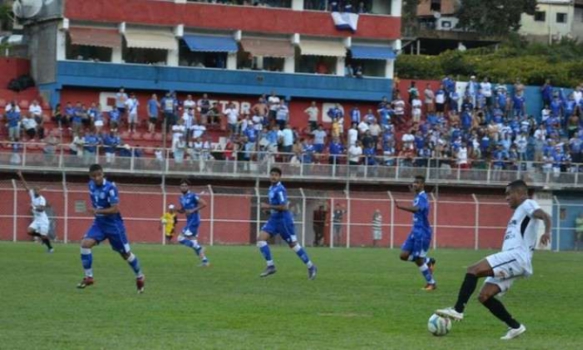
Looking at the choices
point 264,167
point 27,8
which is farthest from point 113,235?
point 27,8

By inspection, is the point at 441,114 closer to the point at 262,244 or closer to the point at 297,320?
the point at 262,244

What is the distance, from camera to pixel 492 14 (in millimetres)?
94875

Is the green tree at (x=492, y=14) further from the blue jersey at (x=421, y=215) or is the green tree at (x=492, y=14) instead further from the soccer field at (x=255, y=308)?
the blue jersey at (x=421, y=215)

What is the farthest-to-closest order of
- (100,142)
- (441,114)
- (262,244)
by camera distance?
(441,114) → (100,142) → (262,244)

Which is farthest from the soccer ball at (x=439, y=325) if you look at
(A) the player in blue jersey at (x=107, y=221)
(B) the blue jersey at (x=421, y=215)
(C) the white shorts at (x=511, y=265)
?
(B) the blue jersey at (x=421, y=215)

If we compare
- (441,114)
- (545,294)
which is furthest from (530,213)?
(441,114)

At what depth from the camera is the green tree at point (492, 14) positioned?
9462 cm

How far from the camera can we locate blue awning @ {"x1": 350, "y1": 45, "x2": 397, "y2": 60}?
6494 centimetres

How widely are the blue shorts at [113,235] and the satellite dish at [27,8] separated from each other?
3988 cm

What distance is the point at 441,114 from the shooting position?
204 feet

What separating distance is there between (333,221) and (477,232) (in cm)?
598

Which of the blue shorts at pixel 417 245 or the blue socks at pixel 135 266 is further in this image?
the blue shorts at pixel 417 245

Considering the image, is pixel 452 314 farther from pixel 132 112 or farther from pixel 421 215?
pixel 132 112

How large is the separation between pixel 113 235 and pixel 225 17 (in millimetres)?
40070
